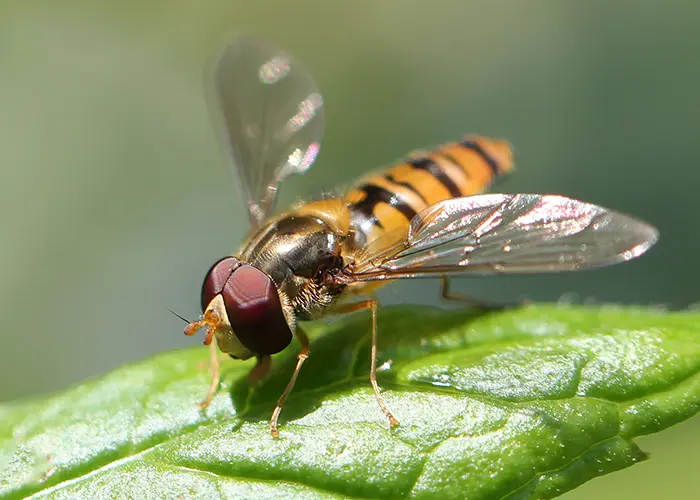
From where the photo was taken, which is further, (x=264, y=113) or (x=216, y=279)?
(x=264, y=113)

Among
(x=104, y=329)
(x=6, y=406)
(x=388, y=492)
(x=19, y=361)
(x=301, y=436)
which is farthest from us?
(x=104, y=329)

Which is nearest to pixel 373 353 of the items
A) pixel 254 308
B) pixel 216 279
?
pixel 254 308

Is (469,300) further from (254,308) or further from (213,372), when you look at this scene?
(213,372)

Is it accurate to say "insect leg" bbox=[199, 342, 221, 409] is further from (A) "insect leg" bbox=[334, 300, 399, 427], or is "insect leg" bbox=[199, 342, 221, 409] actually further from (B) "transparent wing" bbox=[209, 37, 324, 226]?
(B) "transparent wing" bbox=[209, 37, 324, 226]

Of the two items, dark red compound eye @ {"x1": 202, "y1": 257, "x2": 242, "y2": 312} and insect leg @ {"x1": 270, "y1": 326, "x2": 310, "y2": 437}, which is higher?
dark red compound eye @ {"x1": 202, "y1": 257, "x2": 242, "y2": 312}

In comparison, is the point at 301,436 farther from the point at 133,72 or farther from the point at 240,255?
the point at 133,72

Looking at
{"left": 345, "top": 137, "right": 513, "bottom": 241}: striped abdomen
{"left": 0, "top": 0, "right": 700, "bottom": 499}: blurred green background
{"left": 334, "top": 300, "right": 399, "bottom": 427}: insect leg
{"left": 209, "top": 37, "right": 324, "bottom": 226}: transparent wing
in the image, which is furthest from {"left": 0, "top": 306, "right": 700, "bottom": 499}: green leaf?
{"left": 0, "top": 0, "right": 700, "bottom": 499}: blurred green background

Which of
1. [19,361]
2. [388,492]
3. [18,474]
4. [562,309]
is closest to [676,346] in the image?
[562,309]
